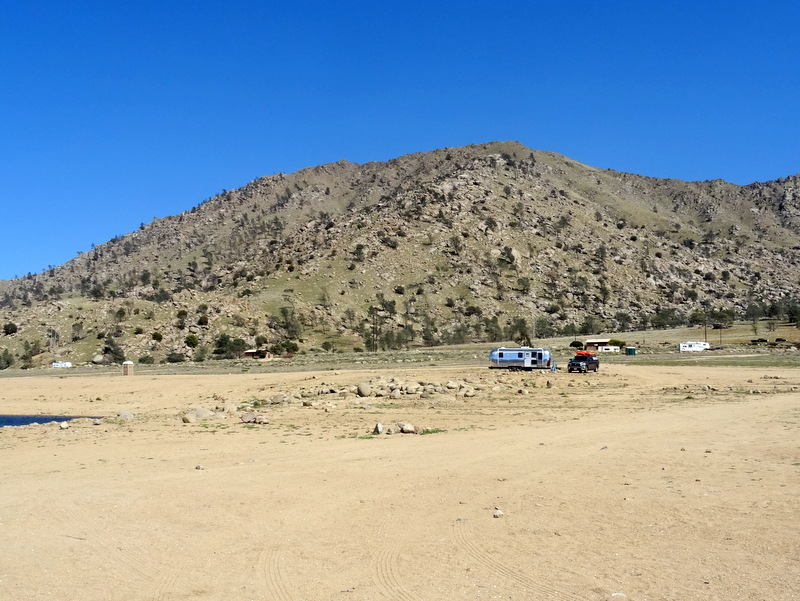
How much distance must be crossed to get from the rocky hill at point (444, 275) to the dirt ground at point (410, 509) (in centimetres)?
6568

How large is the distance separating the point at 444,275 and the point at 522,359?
60534 mm

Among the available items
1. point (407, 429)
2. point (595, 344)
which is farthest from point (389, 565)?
point (595, 344)

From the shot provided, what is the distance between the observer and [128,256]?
16950 cm

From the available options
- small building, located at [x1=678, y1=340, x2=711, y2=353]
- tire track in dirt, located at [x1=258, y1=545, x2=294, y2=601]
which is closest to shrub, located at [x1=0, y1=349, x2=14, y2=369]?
small building, located at [x1=678, y1=340, x2=711, y2=353]

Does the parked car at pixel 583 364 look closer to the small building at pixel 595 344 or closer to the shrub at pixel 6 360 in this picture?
the small building at pixel 595 344

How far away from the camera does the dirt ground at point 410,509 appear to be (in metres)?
7.62

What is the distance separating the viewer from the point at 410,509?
35.3 ft

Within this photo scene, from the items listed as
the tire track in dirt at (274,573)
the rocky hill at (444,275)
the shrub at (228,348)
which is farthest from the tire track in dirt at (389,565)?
the shrub at (228,348)

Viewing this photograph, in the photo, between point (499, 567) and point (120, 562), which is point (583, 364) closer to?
point (499, 567)

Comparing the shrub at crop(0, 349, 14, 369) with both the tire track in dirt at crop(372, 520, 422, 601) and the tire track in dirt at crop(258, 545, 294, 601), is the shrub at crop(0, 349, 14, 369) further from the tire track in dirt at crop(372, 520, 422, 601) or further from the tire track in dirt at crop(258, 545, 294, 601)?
the tire track in dirt at crop(372, 520, 422, 601)

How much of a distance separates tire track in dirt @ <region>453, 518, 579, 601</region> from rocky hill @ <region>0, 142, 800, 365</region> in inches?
2908

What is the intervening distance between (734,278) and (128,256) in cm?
13553

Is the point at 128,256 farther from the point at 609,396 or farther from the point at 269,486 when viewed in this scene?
the point at 269,486

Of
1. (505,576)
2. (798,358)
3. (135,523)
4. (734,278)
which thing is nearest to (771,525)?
(505,576)
